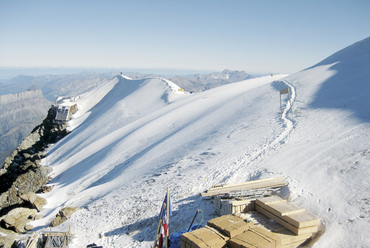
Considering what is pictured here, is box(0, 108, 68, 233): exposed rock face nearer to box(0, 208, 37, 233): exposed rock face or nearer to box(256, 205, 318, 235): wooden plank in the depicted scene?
box(0, 208, 37, 233): exposed rock face

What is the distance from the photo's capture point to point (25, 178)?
26094mm

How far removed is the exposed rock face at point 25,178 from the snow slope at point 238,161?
1125 millimetres

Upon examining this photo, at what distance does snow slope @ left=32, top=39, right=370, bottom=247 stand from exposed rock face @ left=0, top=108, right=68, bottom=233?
112 cm

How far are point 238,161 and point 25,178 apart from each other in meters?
22.1

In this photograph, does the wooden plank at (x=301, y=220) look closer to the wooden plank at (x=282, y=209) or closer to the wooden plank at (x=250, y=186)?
the wooden plank at (x=282, y=209)

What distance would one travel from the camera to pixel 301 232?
810 centimetres

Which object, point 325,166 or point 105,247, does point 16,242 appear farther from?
point 325,166

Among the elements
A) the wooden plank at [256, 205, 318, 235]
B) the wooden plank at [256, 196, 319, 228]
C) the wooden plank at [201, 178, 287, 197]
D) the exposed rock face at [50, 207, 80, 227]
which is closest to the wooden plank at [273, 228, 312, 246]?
the wooden plank at [256, 205, 318, 235]

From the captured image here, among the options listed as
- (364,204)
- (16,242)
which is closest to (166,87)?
(16,242)

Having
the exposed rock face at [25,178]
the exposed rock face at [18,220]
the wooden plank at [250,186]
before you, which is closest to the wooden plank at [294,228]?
the wooden plank at [250,186]

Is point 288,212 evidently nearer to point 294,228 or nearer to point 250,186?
point 294,228

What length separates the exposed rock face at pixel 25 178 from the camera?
1602cm

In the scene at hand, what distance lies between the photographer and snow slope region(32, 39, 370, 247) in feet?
33.6

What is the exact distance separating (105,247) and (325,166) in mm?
10148
